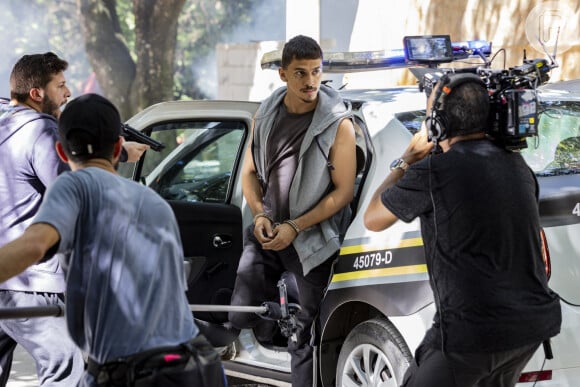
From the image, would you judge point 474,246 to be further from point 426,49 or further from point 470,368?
point 426,49

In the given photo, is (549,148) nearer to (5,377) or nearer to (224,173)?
(224,173)

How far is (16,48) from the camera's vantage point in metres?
30.8

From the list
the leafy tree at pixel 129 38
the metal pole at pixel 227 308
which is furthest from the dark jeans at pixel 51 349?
the leafy tree at pixel 129 38

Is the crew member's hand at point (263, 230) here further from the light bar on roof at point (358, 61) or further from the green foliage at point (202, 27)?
the green foliage at point (202, 27)

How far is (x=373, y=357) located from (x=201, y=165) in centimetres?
234

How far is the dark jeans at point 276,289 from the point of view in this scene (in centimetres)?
542

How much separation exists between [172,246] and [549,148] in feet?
7.77

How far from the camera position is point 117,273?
11.1 feet

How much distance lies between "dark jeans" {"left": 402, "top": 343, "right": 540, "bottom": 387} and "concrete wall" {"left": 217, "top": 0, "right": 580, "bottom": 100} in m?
4.73

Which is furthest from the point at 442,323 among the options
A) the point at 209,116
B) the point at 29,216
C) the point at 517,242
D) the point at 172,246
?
the point at 209,116

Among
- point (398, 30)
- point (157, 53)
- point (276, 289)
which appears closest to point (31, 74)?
point (276, 289)

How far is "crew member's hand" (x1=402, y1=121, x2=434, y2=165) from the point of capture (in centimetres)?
414

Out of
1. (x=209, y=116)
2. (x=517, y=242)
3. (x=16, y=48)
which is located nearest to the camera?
(x=517, y=242)

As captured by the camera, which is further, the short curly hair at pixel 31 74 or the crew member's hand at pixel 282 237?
the crew member's hand at pixel 282 237
